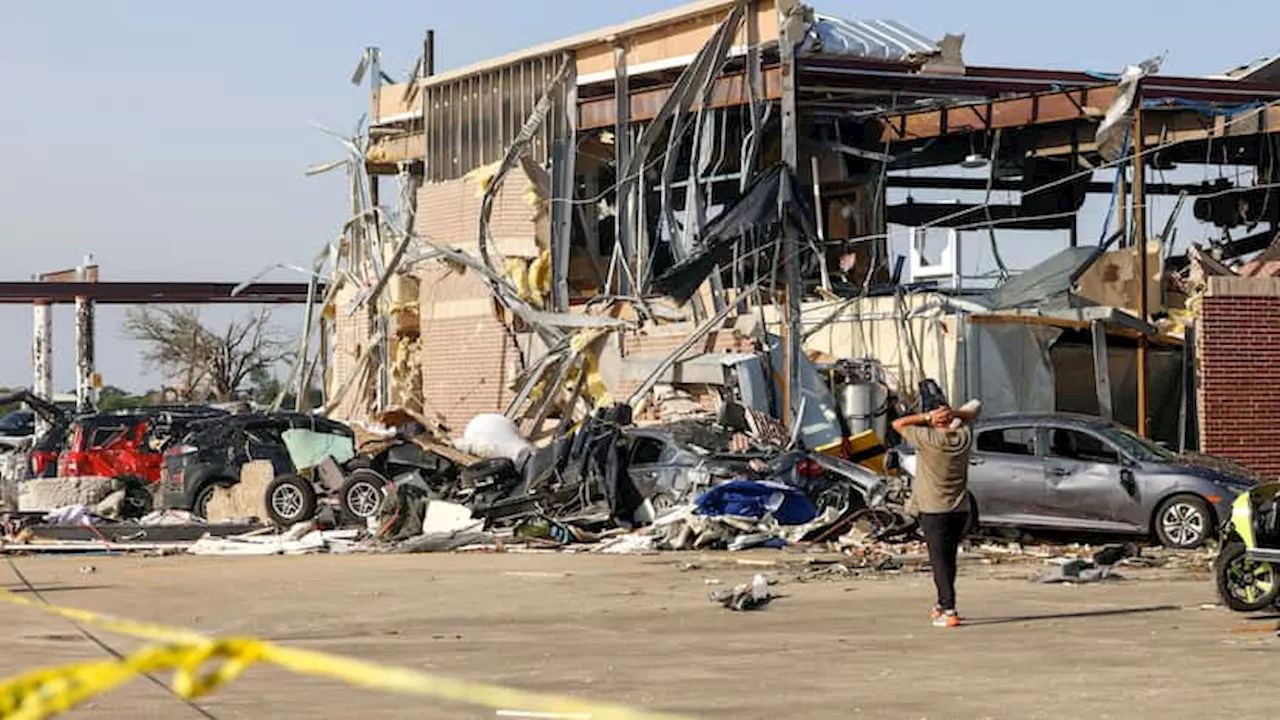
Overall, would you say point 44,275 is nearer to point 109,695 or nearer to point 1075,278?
point 1075,278

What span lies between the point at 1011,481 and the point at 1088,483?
0.85 m

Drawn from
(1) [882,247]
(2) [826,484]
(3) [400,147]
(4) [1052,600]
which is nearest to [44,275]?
(3) [400,147]

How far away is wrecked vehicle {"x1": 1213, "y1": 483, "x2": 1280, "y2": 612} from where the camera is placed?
14.3 meters

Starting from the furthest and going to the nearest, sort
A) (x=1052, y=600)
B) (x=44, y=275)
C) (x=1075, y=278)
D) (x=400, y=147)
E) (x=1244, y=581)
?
1. (x=44, y=275)
2. (x=400, y=147)
3. (x=1075, y=278)
4. (x=1052, y=600)
5. (x=1244, y=581)

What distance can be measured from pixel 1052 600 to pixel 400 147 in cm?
2522

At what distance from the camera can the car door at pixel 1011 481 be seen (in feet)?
72.1

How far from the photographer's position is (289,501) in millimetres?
24375

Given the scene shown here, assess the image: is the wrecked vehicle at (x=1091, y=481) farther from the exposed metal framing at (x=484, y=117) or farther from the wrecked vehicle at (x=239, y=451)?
the exposed metal framing at (x=484, y=117)

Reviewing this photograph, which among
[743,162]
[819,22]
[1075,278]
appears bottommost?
[1075,278]

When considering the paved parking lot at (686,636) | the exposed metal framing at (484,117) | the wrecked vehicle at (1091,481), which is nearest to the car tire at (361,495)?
the paved parking lot at (686,636)

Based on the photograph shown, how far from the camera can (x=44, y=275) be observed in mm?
65500

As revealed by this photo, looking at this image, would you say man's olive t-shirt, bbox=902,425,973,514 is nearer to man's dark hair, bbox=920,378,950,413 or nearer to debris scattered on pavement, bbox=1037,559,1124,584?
debris scattered on pavement, bbox=1037,559,1124,584

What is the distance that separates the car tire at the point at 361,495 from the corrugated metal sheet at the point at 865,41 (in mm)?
11810

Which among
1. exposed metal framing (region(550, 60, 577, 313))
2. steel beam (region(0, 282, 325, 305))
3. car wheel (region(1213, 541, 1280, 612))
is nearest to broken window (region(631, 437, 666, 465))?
car wheel (region(1213, 541, 1280, 612))
